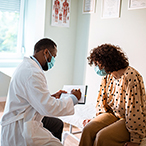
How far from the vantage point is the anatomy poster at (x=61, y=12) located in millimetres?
3502

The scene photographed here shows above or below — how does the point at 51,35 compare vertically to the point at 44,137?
above

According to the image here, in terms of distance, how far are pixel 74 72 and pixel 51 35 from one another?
738mm

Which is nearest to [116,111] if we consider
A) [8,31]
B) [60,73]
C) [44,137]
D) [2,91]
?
[44,137]

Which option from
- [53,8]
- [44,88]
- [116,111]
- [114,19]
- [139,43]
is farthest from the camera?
[53,8]

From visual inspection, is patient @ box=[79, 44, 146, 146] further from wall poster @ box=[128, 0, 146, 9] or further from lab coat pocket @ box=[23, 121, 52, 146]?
wall poster @ box=[128, 0, 146, 9]

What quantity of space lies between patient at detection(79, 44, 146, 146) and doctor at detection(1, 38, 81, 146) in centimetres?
33

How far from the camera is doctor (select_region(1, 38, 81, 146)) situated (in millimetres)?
1528

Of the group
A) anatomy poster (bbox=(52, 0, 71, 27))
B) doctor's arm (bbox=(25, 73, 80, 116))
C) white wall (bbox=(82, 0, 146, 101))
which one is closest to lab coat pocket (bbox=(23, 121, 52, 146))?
doctor's arm (bbox=(25, 73, 80, 116))

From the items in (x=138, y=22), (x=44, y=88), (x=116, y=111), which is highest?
(x=138, y=22)

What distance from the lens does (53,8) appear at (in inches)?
137

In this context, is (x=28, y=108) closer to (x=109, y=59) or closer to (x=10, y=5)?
(x=109, y=59)

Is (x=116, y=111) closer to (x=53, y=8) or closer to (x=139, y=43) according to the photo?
(x=139, y=43)

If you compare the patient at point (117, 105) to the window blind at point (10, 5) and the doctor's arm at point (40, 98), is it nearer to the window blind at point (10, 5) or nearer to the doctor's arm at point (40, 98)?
the doctor's arm at point (40, 98)

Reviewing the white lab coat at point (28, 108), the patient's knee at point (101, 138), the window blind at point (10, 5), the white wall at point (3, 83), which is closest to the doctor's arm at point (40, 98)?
the white lab coat at point (28, 108)
